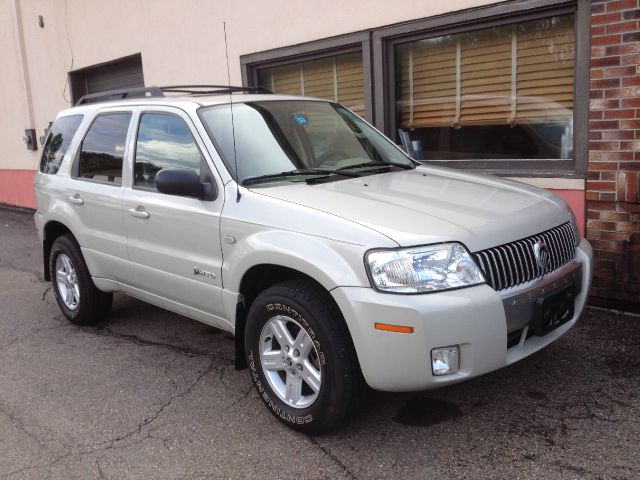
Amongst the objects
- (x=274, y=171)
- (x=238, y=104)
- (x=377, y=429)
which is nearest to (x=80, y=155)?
(x=238, y=104)

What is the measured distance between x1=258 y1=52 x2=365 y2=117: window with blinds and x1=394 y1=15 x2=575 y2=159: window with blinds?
62 cm

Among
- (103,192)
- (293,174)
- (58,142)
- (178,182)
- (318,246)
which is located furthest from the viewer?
(58,142)

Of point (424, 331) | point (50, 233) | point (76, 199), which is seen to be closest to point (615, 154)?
point (424, 331)

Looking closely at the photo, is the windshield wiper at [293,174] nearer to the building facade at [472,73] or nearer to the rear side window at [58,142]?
the building facade at [472,73]

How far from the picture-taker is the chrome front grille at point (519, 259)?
306 cm

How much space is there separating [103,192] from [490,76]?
3799 millimetres

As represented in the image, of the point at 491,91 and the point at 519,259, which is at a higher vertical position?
the point at 491,91

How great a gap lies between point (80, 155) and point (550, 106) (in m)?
4.09

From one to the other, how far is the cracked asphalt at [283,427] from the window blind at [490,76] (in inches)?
84.6

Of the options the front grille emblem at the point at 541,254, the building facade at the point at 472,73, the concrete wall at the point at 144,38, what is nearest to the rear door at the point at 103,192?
the building facade at the point at 472,73

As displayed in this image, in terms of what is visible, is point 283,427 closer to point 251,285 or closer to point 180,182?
point 251,285

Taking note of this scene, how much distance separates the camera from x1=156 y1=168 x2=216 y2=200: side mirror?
11.9ft

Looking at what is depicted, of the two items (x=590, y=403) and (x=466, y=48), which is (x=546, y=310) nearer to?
(x=590, y=403)

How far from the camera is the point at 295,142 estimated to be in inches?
161
